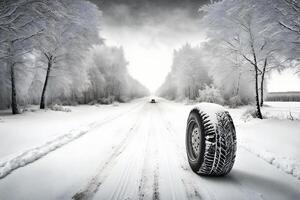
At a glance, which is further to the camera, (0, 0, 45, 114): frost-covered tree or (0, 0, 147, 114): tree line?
(0, 0, 147, 114): tree line

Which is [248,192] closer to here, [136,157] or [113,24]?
[136,157]

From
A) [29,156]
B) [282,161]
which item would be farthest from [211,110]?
[29,156]

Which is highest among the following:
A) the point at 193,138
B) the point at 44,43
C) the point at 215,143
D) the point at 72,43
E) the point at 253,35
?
the point at 72,43

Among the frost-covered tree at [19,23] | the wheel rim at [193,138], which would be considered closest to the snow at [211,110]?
the wheel rim at [193,138]

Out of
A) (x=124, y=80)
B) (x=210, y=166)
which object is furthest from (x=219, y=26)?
(x=124, y=80)

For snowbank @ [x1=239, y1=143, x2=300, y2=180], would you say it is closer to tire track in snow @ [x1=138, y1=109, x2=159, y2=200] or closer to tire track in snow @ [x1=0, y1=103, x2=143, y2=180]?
tire track in snow @ [x1=138, y1=109, x2=159, y2=200]

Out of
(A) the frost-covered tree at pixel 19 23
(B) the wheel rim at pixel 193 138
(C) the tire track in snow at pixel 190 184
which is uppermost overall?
(A) the frost-covered tree at pixel 19 23

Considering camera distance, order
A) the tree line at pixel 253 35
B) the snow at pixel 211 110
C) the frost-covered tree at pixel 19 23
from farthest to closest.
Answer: the tree line at pixel 253 35, the frost-covered tree at pixel 19 23, the snow at pixel 211 110

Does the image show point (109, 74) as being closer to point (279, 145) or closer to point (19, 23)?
point (19, 23)

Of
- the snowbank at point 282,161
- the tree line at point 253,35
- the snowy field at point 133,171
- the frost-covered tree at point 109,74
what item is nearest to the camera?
the snowy field at point 133,171

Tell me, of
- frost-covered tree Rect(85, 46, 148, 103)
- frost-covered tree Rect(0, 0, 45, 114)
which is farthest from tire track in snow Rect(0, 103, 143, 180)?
frost-covered tree Rect(85, 46, 148, 103)

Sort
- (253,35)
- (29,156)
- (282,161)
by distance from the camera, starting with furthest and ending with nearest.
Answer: (253,35) → (29,156) → (282,161)

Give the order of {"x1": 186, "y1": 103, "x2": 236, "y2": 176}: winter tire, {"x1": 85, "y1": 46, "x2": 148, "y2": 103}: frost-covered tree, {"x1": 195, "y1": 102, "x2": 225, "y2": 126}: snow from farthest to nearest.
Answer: {"x1": 85, "y1": 46, "x2": 148, "y2": 103}: frost-covered tree < {"x1": 195, "y1": 102, "x2": 225, "y2": 126}: snow < {"x1": 186, "y1": 103, "x2": 236, "y2": 176}: winter tire

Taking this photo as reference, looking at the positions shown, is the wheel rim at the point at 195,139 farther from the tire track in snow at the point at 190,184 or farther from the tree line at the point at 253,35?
the tree line at the point at 253,35
